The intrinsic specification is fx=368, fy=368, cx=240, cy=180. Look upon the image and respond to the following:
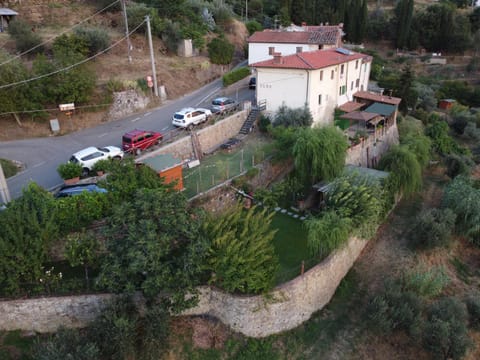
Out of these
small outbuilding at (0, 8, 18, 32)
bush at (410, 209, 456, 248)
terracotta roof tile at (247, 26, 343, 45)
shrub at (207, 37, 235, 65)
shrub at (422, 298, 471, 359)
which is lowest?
shrub at (422, 298, 471, 359)

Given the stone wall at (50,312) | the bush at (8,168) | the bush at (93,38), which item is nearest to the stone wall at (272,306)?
the stone wall at (50,312)

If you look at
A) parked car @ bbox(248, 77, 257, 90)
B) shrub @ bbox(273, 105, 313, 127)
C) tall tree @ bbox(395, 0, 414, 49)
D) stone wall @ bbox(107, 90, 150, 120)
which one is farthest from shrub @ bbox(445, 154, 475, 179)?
tall tree @ bbox(395, 0, 414, 49)

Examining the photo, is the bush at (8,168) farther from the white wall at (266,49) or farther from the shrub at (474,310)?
the white wall at (266,49)

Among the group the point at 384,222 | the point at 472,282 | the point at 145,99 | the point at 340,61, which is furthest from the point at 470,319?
the point at 145,99

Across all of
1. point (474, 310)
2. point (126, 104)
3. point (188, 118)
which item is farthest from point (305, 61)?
point (474, 310)

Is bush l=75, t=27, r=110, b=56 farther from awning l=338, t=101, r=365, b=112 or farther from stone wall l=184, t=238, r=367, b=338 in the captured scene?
stone wall l=184, t=238, r=367, b=338

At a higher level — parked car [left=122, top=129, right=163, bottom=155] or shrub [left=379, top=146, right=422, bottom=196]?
parked car [left=122, top=129, right=163, bottom=155]
